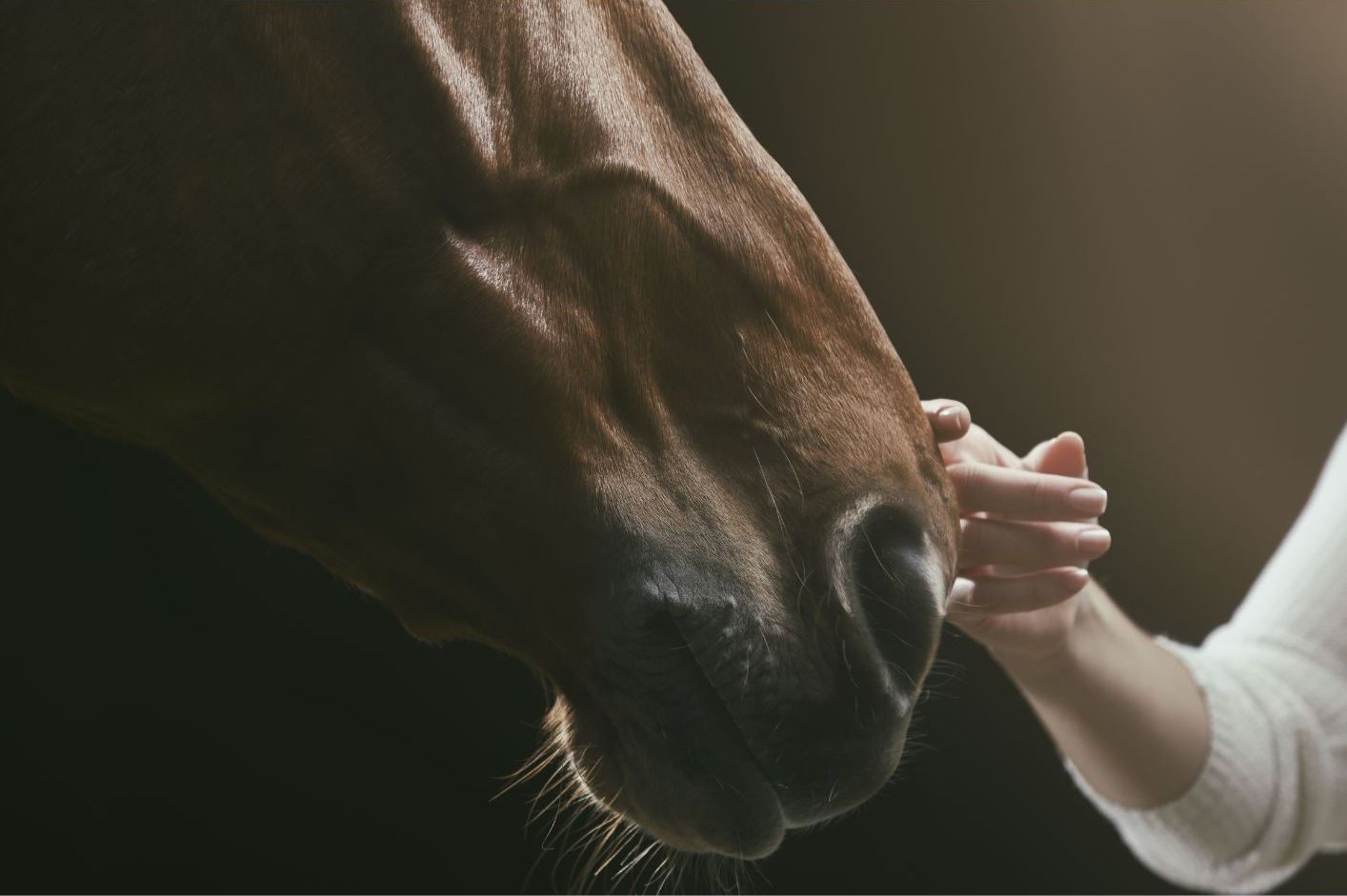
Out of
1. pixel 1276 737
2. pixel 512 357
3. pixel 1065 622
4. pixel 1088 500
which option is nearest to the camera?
pixel 512 357

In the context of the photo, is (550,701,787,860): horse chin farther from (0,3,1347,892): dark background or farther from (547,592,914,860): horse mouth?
(0,3,1347,892): dark background

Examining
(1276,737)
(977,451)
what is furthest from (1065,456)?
(1276,737)

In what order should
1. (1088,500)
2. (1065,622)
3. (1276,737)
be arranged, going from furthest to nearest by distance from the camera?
(1276,737) → (1065,622) → (1088,500)

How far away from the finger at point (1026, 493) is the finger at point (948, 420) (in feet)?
0.14

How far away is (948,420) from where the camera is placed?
0.52m

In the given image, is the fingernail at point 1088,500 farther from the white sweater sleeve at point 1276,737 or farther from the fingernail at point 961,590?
the white sweater sleeve at point 1276,737

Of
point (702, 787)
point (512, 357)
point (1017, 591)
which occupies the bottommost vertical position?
point (1017, 591)

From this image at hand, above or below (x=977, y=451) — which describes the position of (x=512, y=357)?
above

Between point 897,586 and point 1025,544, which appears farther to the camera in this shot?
point 1025,544

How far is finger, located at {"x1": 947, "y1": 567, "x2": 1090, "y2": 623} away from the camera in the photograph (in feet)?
1.95

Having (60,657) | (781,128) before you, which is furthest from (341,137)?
(781,128)

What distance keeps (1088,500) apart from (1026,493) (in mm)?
30

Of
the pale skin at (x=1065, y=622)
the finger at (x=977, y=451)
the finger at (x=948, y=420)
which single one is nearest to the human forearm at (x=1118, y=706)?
the pale skin at (x=1065, y=622)

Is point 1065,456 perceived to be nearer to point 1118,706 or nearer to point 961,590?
point 961,590
